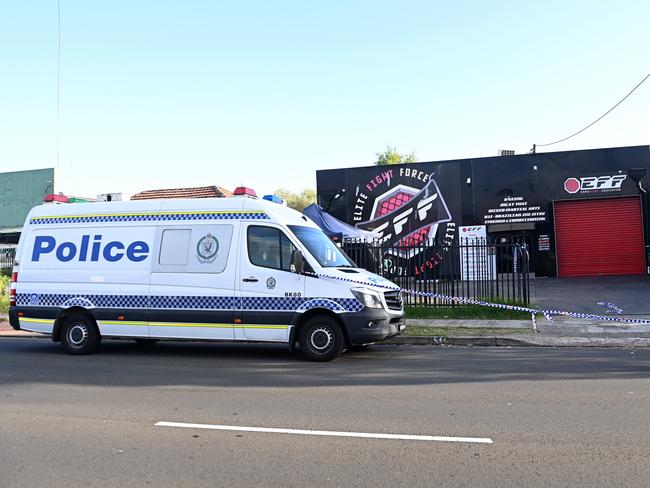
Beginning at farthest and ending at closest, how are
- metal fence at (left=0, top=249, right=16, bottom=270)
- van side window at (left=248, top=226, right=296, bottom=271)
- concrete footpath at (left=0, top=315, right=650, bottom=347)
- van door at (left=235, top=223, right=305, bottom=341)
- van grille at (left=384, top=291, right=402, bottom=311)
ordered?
1. metal fence at (left=0, top=249, right=16, bottom=270)
2. concrete footpath at (left=0, top=315, right=650, bottom=347)
3. van grille at (left=384, top=291, right=402, bottom=311)
4. van side window at (left=248, top=226, right=296, bottom=271)
5. van door at (left=235, top=223, right=305, bottom=341)

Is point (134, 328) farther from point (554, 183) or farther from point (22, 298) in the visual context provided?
point (554, 183)

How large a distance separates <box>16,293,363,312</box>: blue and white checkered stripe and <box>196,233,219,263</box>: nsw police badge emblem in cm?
66

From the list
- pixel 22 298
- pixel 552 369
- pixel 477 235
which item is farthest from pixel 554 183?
pixel 22 298

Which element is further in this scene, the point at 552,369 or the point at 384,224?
the point at 384,224

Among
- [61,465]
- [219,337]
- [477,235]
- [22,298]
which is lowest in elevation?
[61,465]

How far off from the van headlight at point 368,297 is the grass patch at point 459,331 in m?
3.33

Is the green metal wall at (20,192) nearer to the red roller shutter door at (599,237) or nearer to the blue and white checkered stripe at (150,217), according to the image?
the blue and white checkered stripe at (150,217)

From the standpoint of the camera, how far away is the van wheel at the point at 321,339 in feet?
29.4

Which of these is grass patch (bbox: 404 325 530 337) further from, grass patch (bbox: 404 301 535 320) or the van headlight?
the van headlight

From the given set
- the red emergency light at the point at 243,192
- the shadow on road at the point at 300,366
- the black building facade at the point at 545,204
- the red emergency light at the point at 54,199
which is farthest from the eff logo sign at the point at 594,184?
the red emergency light at the point at 54,199

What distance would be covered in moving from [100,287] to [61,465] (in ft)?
19.1

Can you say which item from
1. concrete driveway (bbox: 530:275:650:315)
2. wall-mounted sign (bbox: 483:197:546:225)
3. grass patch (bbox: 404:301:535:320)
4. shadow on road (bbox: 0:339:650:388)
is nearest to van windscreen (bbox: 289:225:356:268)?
shadow on road (bbox: 0:339:650:388)

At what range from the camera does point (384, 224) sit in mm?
24953

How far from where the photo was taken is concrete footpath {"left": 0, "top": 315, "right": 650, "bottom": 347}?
36.5 feet
